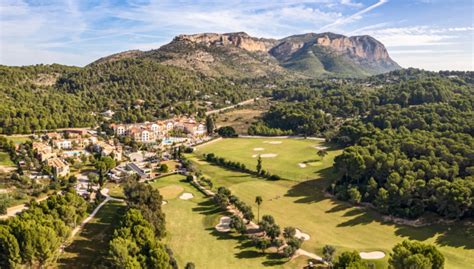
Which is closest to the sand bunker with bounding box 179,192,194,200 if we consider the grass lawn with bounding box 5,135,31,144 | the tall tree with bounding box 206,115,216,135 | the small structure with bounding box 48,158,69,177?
the small structure with bounding box 48,158,69,177

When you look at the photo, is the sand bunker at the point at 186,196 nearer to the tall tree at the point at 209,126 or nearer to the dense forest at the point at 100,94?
the tall tree at the point at 209,126

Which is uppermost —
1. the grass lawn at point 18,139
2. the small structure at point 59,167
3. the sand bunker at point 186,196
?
the grass lawn at point 18,139

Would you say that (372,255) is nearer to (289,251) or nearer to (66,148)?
(289,251)

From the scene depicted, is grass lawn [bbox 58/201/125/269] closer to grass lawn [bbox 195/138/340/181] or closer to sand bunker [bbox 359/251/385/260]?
sand bunker [bbox 359/251/385/260]

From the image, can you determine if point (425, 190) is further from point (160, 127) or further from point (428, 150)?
point (160, 127)

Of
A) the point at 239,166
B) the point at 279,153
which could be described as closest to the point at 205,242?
the point at 239,166

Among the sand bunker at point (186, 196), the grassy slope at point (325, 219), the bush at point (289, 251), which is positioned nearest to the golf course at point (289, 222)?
the grassy slope at point (325, 219)
